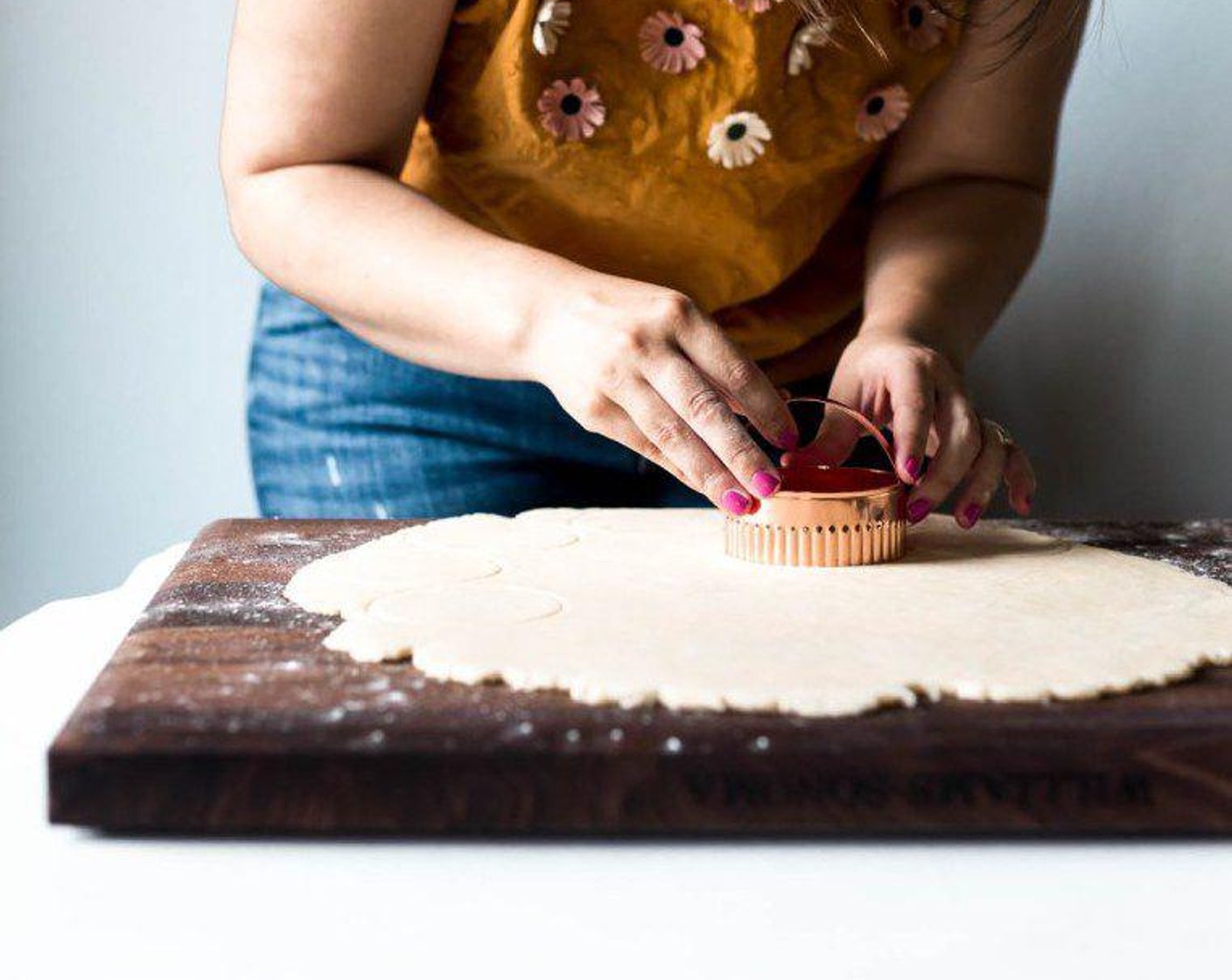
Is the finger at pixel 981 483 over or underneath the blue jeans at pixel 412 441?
over

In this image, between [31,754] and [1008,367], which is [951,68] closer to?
[1008,367]

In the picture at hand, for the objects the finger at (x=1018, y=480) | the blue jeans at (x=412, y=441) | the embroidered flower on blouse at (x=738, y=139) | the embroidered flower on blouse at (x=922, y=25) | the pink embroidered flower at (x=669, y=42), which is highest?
the embroidered flower on blouse at (x=922, y=25)

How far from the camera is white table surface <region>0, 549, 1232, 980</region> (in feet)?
1.65

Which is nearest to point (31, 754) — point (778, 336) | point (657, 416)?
point (657, 416)

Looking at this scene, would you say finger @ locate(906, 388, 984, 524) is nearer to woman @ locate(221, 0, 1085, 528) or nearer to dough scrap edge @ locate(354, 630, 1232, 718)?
woman @ locate(221, 0, 1085, 528)

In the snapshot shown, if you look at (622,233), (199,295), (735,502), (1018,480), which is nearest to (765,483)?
(735,502)

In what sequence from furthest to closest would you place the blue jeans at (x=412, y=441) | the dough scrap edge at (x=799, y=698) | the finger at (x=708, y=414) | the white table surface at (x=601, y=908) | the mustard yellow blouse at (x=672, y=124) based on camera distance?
the blue jeans at (x=412, y=441)
the mustard yellow blouse at (x=672, y=124)
the finger at (x=708, y=414)
the dough scrap edge at (x=799, y=698)
the white table surface at (x=601, y=908)

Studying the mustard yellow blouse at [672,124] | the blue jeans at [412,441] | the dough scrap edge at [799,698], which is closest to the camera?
the dough scrap edge at [799,698]

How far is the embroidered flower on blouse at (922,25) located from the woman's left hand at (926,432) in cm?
25

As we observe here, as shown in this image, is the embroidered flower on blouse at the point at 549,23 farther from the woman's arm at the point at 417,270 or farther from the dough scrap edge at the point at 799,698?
the dough scrap edge at the point at 799,698

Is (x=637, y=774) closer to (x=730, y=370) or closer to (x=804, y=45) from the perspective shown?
(x=730, y=370)

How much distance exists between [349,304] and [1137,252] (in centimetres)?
91

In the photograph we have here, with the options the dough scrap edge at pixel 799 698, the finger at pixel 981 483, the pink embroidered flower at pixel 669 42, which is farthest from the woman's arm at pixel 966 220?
the dough scrap edge at pixel 799 698

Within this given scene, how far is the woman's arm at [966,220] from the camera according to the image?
38.4 inches
